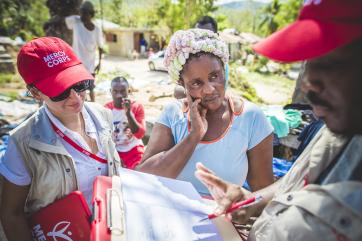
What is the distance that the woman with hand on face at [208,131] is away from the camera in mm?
1685

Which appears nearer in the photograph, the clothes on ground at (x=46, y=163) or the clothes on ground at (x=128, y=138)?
the clothes on ground at (x=46, y=163)

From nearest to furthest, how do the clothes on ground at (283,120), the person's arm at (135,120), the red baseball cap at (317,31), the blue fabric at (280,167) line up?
1. the red baseball cap at (317,31)
2. the blue fabric at (280,167)
3. the person's arm at (135,120)
4. the clothes on ground at (283,120)

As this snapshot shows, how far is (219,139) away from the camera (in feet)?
5.67

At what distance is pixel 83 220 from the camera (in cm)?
148

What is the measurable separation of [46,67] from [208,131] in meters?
1.04

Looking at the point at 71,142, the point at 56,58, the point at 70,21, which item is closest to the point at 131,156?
the point at 71,142

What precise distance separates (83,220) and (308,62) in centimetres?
130

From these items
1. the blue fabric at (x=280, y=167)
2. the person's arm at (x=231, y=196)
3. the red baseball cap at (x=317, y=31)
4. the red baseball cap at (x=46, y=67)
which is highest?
the red baseball cap at (x=317, y=31)

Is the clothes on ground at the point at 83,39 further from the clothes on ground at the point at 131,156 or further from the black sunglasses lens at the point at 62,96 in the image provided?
the black sunglasses lens at the point at 62,96

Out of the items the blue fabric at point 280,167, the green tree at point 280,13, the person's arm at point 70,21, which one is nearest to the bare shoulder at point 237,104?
the blue fabric at point 280,167

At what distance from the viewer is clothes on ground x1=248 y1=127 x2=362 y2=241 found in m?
0.75

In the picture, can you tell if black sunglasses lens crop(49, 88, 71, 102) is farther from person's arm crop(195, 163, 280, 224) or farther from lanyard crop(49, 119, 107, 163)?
person's arm crop(195, 163, 280, 224)

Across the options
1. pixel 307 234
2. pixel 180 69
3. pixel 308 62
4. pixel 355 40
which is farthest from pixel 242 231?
pixel 180 69

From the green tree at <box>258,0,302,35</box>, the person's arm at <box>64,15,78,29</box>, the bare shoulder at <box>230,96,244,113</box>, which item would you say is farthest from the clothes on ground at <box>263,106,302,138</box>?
the green tree at <box>258,0,302,35</box>
